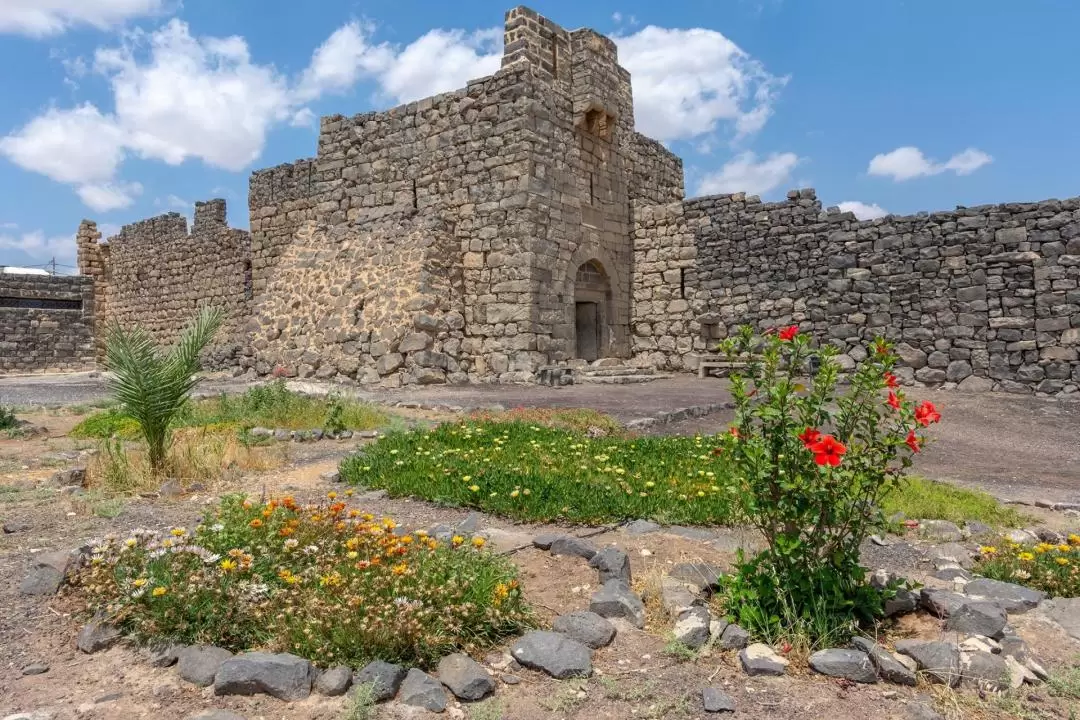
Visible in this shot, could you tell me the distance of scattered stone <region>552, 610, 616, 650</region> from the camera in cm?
302

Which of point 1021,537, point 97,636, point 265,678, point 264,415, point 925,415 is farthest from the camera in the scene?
point 264,415

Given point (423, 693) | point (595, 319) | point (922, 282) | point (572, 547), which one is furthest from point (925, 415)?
point (595, 319)

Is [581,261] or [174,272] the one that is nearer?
[581,261]

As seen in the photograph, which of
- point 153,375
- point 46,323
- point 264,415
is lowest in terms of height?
point 264,415

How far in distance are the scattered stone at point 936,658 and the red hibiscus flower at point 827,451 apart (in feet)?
2.68

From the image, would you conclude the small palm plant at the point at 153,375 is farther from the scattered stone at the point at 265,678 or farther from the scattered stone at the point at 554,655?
the scattered stone at the point at 554,655

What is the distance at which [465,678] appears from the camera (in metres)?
2.65

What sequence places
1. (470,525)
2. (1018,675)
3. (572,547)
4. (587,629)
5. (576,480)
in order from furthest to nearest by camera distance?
1. (576,480)
2. (470,525)
3. (572,547)
4. (587,629)
5. (1018,675)

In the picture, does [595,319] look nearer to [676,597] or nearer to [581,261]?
[581,261]

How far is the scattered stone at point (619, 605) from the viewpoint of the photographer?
3236 millimetres

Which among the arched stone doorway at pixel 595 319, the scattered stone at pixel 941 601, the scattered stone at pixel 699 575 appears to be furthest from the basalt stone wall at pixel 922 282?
the scattered stone at pixel 699 575

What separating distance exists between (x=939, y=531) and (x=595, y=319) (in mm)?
11619

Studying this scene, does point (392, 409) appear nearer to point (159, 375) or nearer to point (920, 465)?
point (159, 375)

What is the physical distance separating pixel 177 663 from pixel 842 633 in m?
2.65
